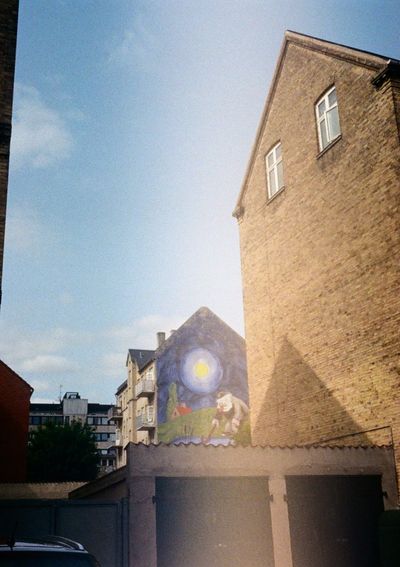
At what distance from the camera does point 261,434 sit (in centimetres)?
1769

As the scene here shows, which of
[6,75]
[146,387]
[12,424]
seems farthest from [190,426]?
[6,75]

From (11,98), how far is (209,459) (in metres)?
9.49

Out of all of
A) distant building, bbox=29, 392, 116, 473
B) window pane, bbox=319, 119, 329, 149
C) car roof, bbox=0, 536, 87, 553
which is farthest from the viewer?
distant building, bbox=29, 392, 116, 473

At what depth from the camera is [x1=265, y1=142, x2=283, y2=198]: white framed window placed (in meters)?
18.2

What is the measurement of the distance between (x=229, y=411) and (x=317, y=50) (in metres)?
30.4

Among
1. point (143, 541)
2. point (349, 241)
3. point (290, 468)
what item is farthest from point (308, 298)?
point (143, 541)

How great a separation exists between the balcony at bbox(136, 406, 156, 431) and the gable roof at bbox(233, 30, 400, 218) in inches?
1192

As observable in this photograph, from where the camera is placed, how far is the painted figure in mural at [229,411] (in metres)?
41.1

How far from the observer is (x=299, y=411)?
51.7ft

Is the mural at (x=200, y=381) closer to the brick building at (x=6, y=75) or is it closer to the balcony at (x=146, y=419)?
the balcony at (x=146, y=419)

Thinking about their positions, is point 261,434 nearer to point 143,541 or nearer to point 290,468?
point 290,468

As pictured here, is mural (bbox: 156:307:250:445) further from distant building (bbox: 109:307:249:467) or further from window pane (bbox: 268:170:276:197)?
window pane (bbox: 268:170:276:197)

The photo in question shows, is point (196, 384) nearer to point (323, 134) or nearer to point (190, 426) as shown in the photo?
point (190, 426)

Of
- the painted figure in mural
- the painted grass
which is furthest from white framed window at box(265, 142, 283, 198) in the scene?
the painted figure in mural
